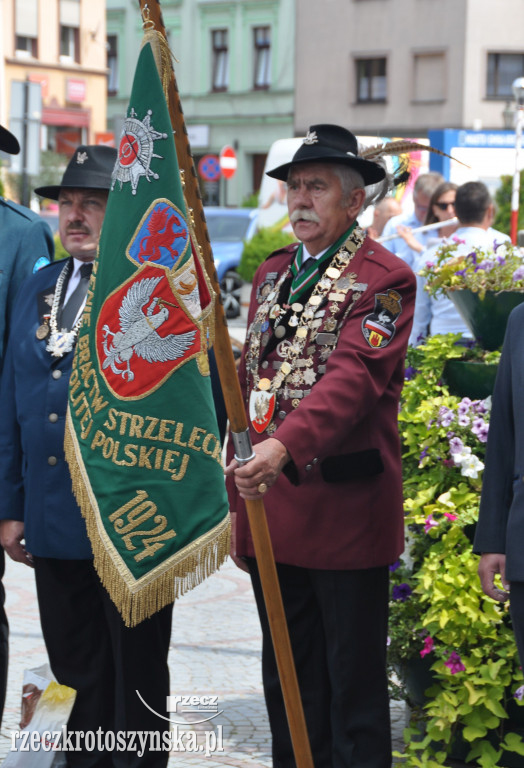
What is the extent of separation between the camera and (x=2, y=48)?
142 ft

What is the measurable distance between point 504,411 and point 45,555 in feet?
4.95

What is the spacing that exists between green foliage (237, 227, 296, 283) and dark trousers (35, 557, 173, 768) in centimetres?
1489

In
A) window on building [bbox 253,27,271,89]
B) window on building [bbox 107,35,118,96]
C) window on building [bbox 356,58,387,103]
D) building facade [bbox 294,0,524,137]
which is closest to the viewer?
building facade [bbox 294,0,524,137]

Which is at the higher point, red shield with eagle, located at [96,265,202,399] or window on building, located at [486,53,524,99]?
window on building, located at [486,53,524,99]

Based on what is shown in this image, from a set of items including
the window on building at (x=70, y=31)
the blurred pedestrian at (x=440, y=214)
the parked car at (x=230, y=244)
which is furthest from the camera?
the window on building at (x=70, y=31)

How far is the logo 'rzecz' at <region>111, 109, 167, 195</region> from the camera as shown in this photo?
129 inches

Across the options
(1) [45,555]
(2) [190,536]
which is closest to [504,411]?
(2) [190,536]

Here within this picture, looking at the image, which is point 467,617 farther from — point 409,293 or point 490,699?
point 409,293

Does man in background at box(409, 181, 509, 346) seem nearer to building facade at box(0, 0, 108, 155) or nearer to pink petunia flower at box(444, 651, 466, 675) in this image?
pink petunia flower at box(444, 651, 466, 675)

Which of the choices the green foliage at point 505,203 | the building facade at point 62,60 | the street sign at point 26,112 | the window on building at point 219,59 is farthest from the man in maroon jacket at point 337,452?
the window on building at point 219,59

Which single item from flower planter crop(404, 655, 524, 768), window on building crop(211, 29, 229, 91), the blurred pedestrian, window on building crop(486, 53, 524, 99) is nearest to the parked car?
the blurred pedestrian

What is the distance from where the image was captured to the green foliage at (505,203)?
58.7 feet

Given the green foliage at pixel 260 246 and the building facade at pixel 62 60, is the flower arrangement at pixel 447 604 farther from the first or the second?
the building facade at pixel 62 60

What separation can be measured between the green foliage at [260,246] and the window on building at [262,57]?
84.8 ft
